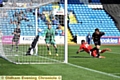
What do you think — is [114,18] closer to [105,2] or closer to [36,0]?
[105,2]

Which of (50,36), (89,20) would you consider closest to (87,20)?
(89,20)

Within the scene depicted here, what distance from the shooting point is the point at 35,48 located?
77.3 feet

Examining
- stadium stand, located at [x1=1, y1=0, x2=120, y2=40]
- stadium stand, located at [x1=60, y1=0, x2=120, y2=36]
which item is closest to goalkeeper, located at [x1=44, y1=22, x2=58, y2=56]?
stadium stand, located at [x1=1, y1=0, x2=120, y2=40]

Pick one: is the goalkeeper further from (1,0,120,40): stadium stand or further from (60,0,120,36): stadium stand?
(60,0,120,36): stadium stand

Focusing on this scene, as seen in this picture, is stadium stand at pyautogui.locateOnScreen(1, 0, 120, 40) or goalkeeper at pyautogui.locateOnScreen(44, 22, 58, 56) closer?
goalkeeper at pyautogui.locateOnScreen(44, 22, 58, 56)

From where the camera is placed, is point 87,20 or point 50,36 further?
point 87,20

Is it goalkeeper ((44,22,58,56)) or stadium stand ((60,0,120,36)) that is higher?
stadium stand ((60,0,120,36))

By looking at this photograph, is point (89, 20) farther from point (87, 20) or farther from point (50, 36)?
point (50, 36)

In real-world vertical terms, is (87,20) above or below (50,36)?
above

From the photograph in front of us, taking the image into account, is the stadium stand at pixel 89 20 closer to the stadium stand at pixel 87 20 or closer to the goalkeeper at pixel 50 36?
the stadium stand at pixel 87 20

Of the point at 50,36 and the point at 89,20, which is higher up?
the point at 89,20

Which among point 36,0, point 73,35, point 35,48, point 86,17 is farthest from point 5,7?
point 86,17

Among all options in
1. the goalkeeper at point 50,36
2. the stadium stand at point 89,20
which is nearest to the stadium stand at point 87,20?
the stadium stand at point 89,20

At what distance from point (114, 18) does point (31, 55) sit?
3128 centimetres
